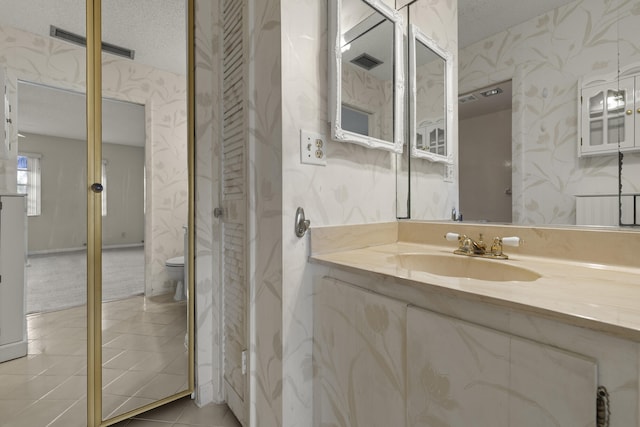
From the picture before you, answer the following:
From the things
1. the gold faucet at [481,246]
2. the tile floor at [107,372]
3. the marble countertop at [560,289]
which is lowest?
the tile floor at [107,372]

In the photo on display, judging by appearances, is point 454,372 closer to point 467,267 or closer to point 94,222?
point 467,267

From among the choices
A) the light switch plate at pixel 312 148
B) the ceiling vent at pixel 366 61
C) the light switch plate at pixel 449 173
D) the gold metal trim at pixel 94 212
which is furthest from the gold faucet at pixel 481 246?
the gold metal trim at pixel 94 212

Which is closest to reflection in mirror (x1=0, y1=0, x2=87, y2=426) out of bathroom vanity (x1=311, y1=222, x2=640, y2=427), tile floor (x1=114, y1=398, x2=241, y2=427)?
tile floor (x1=114, y1=398, x2=241, y2=427)

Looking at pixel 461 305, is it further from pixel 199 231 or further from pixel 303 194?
pixel 199 231

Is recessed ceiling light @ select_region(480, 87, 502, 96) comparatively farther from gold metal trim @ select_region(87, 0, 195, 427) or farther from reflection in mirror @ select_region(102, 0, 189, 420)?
gold metal trim @ select_region(87, 0, 195, 427)

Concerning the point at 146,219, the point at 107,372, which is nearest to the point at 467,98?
the point at 146,219

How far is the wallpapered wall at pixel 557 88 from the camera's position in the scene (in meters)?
0.88

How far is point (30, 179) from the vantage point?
1178 mm

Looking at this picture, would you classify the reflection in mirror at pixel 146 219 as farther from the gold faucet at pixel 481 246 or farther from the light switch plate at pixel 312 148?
the gold faucet at pixel 481 246

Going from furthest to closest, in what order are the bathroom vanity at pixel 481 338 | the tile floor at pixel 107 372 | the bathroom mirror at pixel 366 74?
the tile floor at pixel 107 372 → the bathroom mirror at pixel 366 74 → the bathroom vanity at pixel 481 338

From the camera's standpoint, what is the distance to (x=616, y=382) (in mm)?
454

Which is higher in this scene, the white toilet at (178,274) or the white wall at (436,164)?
the white wall at (436,164)

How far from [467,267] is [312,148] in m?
0.73

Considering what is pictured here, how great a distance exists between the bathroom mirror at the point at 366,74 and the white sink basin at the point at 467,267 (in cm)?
52
